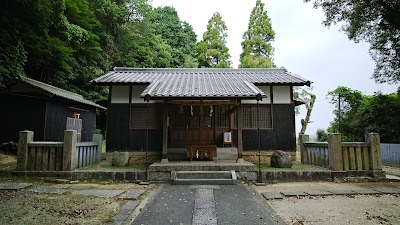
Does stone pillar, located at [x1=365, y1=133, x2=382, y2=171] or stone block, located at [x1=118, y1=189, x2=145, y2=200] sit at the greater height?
stone pillar, located at [x1=365, y1=133, x2=382, y2=171]

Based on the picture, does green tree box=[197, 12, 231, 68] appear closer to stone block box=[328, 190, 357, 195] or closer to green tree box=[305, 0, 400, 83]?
green tree box=[305, 0, 400, 83]

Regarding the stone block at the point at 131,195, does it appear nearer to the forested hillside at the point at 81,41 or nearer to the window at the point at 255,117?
the window at the point at 255,117

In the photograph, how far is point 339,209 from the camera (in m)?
5.26

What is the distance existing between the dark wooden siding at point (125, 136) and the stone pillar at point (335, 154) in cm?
708

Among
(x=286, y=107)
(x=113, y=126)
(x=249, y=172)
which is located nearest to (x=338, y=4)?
(x=286, y=107)

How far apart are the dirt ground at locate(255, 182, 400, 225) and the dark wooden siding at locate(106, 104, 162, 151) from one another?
18.4 feet

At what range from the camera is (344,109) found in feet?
68.2

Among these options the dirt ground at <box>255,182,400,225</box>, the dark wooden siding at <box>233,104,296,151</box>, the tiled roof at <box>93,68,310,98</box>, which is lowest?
the dirt ground at <box>255,182,400,225</box>

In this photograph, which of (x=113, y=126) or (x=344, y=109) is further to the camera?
(x=344, y=109)

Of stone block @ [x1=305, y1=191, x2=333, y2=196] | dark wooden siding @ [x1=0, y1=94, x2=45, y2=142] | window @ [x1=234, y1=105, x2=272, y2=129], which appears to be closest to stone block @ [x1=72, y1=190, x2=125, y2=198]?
stone block @ [x1=305, y1=191, x2=333, y2=196]

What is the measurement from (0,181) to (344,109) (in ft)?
76.6

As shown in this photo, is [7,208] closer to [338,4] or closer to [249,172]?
[249,172]

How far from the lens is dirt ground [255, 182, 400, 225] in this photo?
454cm

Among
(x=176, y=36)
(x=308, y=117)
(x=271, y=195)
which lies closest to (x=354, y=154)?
(x=271, y=195)
